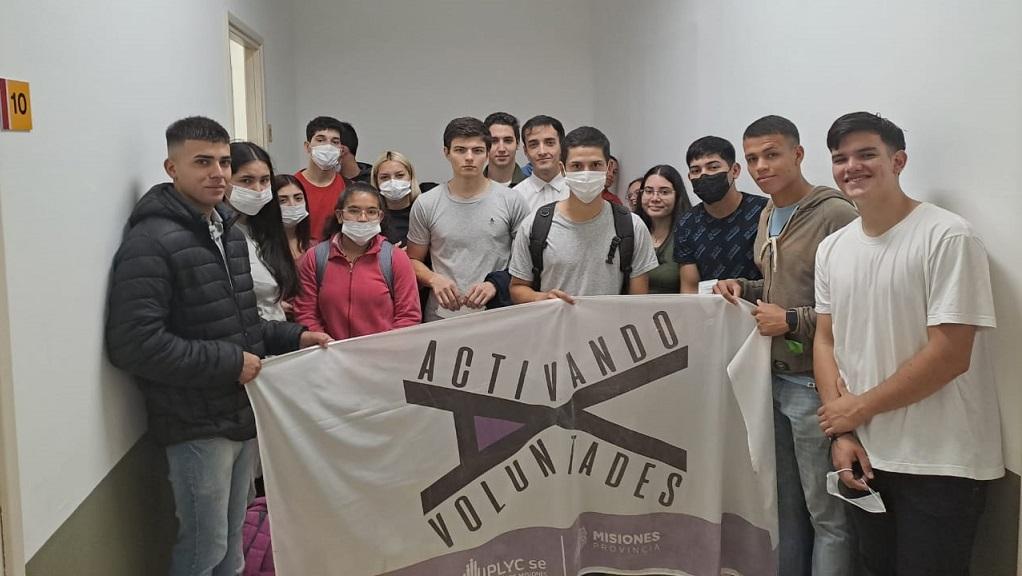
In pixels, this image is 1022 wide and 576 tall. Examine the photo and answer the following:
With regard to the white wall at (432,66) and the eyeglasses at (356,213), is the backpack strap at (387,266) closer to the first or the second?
the eyeglasses at (356,213)

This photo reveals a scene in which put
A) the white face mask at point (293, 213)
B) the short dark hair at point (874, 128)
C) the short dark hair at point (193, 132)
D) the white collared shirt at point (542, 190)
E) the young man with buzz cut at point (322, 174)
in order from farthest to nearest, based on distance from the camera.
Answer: the young man with buzz cut at point (322, 174) → the white collared shirt at point (542, 190) → the white face mask at point (293, 213) → the short dark hair at point (193, 132) → the short dark hair at point (874, 128)

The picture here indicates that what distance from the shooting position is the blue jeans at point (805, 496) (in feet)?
7.95

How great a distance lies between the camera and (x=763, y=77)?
11.5 feet

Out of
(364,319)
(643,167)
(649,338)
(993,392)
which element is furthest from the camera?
(643,167)

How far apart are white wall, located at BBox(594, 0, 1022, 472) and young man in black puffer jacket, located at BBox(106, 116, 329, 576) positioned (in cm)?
202

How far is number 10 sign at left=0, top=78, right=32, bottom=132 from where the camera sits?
166 centimetres

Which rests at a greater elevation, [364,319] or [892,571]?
[364,319]

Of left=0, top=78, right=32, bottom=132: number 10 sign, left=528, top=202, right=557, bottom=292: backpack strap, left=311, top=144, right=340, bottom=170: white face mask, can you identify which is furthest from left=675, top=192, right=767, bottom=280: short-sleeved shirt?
left=0, top=78, right=32, bottom=132: number 10 sign

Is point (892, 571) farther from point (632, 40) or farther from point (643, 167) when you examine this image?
point (632, 40)

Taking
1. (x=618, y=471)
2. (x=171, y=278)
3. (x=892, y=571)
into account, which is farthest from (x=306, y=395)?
(x=892, y=571)

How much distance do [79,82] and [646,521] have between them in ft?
7.03

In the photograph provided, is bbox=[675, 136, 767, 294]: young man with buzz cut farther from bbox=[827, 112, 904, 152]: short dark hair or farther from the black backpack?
bbox=[827, 112, 904, 152]: short dark hair

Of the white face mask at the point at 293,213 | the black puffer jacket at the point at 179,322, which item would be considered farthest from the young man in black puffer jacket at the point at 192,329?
the white face mask at the point at 293,213

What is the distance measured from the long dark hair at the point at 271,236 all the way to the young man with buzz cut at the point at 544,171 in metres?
1.22
